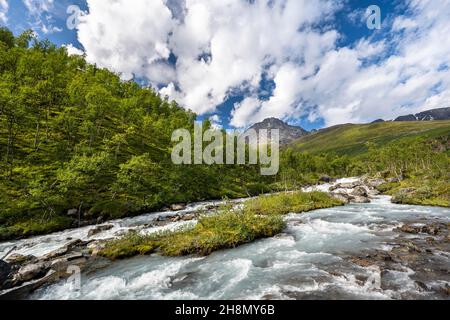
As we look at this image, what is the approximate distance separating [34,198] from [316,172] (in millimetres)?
151880

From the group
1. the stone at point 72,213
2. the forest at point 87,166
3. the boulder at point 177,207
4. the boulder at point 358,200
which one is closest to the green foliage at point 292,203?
the boulder at point 358,200

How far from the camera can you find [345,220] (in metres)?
35.3

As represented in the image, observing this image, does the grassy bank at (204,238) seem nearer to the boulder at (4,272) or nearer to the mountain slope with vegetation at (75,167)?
the boulder at (4,272)

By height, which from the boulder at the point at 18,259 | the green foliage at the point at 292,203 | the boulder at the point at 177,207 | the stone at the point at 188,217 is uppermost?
the green foliage at the point at 292,203

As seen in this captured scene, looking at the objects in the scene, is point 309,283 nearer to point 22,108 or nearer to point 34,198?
point 34,198

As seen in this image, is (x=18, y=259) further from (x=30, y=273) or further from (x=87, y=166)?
(x=87, y=166)

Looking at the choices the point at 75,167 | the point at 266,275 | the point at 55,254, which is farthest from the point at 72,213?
the point at 266,275

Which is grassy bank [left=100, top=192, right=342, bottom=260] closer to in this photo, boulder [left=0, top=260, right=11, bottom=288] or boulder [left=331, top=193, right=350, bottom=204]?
boulder [left=0, top=260, right=11, bottom=288]

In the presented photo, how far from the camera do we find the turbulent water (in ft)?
49.0

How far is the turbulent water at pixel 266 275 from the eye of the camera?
14.9 m

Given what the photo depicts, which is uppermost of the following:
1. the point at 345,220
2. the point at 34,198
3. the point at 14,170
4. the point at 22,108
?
the point at 22,108

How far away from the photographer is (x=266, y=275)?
17.5m

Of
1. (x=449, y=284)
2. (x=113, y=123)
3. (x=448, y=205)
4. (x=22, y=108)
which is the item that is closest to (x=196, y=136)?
(x=113, y=123)

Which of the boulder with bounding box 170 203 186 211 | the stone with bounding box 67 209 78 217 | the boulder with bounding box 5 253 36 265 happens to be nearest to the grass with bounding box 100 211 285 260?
the boulder with bounding box 5 253 36 265
